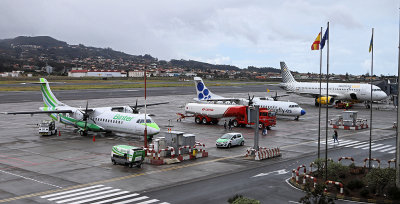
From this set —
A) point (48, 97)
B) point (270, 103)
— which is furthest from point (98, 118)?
point (270, 103)

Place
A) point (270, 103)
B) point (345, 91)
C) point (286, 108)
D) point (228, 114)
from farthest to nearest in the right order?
point (345, 91)
point (270, 103)
point (286, 108)
point (228, 114)

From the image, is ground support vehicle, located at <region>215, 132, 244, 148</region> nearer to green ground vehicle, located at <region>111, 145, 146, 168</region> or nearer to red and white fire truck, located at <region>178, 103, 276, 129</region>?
green ground vehicle, located at <region>111, 145, 146, 168</region>

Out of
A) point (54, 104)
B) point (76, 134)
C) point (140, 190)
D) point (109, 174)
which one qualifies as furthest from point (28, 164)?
point (54, 104)

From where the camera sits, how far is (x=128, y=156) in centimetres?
3234

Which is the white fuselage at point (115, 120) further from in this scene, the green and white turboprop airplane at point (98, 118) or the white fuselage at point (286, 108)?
the white fuselage at point (286, 108)

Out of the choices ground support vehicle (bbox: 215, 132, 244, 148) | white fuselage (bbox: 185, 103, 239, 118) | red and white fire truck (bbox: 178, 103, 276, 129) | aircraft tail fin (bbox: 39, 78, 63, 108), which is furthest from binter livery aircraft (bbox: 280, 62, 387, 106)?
aircraft tail fin (bbox: 39, 78, 63, 108)

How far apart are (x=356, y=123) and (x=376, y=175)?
1473 inches

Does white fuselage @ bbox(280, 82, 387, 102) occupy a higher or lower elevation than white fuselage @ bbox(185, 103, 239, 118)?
higher

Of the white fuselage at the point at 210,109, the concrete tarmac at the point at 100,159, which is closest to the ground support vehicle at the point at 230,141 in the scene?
the concrete tarmac at the point at 100,159

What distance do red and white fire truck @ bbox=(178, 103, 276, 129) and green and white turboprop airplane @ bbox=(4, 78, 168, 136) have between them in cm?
1115

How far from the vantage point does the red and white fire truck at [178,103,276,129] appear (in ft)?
184

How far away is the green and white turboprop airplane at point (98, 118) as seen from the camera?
45344 millimetres

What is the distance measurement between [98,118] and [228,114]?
18795 millimetres

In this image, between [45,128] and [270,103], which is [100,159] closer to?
[45,128]
